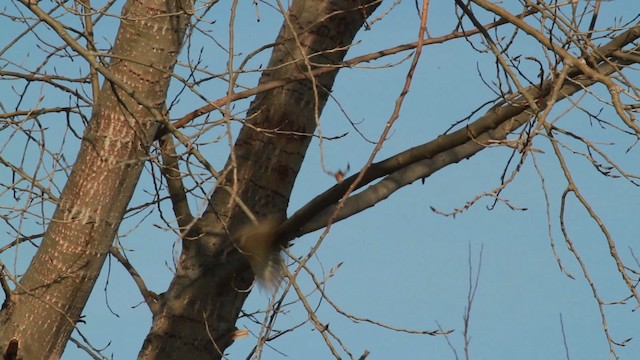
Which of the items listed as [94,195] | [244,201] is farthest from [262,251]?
[94,195]

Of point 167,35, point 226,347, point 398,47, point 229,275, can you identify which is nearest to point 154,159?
point 167,35

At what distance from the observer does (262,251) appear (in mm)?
4633

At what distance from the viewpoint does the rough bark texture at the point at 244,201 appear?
15.4ft

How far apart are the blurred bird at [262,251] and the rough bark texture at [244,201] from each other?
77 mm

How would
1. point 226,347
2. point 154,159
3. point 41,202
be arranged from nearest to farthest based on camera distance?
point 154,159, point 41,202, point 226,347

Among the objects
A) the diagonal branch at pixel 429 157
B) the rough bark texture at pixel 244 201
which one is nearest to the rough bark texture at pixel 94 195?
the rough bark texture at pixel 244 201

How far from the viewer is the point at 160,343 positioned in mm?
4695

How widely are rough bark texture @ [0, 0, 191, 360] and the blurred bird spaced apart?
2.49 feet

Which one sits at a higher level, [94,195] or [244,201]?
[244,201]

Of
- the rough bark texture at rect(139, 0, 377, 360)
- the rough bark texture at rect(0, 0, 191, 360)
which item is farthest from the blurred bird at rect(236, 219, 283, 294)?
the rough bark texture at rect(0, 0, 191, 360)

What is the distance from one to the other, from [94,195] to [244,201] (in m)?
0.93

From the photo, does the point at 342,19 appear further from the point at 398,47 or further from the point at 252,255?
the point at 252,255

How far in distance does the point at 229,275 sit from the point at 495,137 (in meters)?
1.59

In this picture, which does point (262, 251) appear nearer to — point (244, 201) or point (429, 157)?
point (244, 201)
